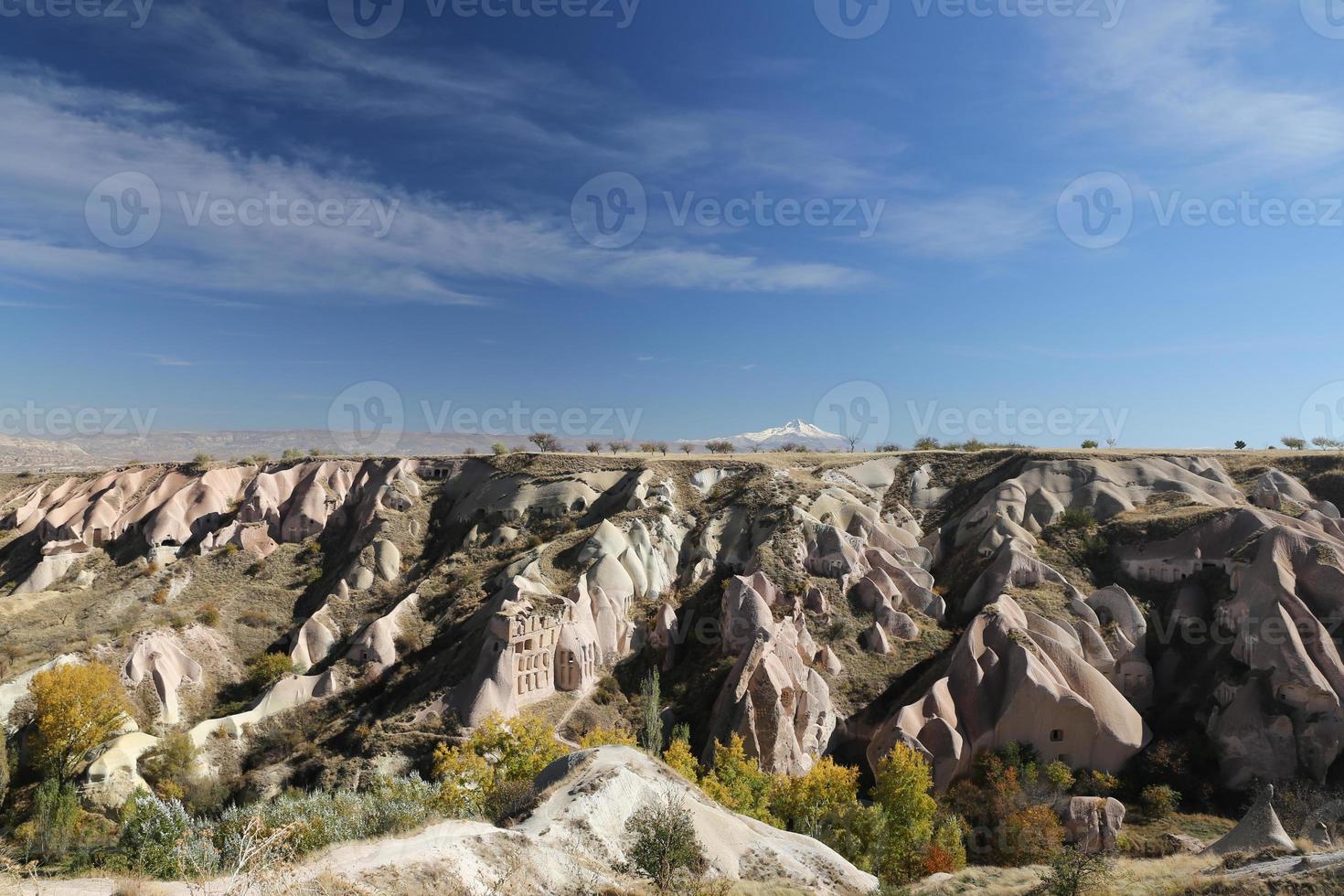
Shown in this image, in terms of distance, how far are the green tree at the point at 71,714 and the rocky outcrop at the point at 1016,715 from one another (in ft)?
116

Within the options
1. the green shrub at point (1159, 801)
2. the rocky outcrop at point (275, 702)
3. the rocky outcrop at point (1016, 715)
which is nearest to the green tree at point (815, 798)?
the rocky outcrop at point (1016, 715)

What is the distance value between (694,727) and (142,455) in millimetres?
205385

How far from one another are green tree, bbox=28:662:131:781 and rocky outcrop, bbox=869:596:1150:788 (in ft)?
116

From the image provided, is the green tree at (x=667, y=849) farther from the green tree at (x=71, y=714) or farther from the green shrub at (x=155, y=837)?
the green tree at (x=71, y=714)

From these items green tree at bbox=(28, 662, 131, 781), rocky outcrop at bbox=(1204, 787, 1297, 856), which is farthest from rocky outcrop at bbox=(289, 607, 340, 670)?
rocky outcrop at bbox=(1204, 787, 1297, 856)

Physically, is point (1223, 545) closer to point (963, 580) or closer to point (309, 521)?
point (963, 580)

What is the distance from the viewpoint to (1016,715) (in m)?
29.5

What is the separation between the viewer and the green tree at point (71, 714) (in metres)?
30.2

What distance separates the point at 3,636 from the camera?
133ft

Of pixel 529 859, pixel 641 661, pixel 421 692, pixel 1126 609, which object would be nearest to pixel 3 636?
pixel 421 692

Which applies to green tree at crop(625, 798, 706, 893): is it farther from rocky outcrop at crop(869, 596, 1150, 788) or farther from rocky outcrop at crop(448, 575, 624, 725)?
rocky outcrop at crop(448, 575, 624, 725)

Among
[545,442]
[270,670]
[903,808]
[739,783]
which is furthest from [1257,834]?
[545,442]

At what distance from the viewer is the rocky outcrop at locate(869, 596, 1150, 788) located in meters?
29.2

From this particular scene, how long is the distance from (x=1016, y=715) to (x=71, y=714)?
42041 millimetres
